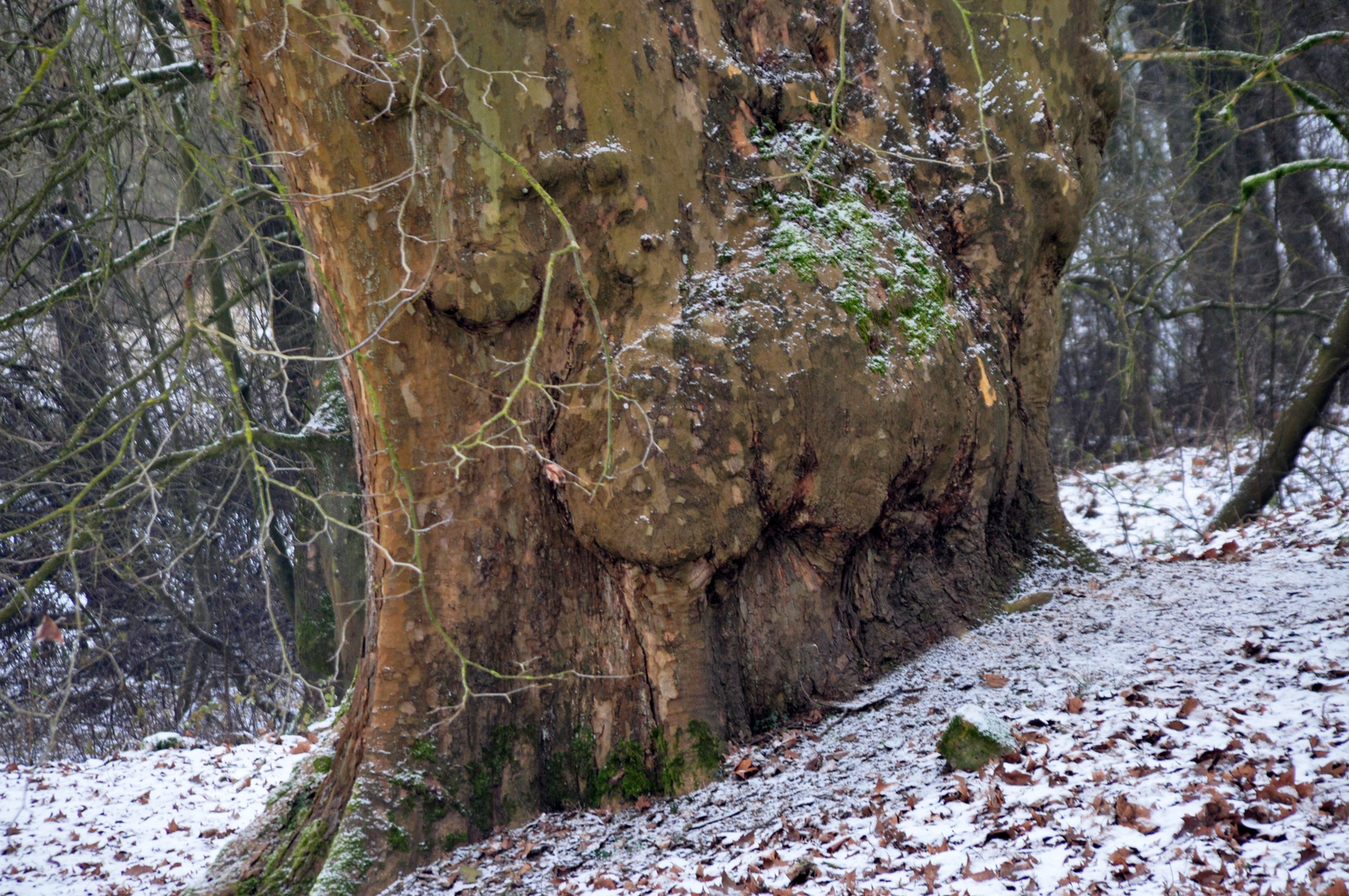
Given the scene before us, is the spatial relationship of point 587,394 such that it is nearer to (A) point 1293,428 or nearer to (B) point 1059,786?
(B) point 1059,786

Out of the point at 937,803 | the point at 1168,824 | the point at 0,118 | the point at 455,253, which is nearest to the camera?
the point at 1168,824

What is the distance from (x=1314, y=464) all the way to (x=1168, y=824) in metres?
7.56

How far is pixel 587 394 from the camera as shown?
11.0ft

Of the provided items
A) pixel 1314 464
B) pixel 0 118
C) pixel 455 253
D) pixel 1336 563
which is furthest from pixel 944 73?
pixel 1314 464

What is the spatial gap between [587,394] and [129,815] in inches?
191

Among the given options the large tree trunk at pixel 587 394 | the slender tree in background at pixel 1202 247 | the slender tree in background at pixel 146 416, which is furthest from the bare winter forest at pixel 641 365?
the slender tree in background at pixel 1202 247

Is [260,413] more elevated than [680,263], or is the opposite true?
[260,413]

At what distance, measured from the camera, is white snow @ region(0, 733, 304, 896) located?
4.74m

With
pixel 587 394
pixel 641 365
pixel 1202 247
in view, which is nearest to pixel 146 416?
pixel 587 394

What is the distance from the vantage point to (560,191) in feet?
10.9

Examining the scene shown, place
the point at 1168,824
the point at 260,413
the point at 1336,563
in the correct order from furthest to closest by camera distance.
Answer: the point at 260,413
the point at 1336,563
the point at 1168,824

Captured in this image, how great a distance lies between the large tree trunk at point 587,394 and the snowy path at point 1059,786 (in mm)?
292

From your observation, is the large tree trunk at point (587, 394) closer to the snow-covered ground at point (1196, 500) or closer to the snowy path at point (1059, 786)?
the snowy path at point (1059, 786)

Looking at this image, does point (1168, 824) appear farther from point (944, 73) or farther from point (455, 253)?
point (944, 73)
